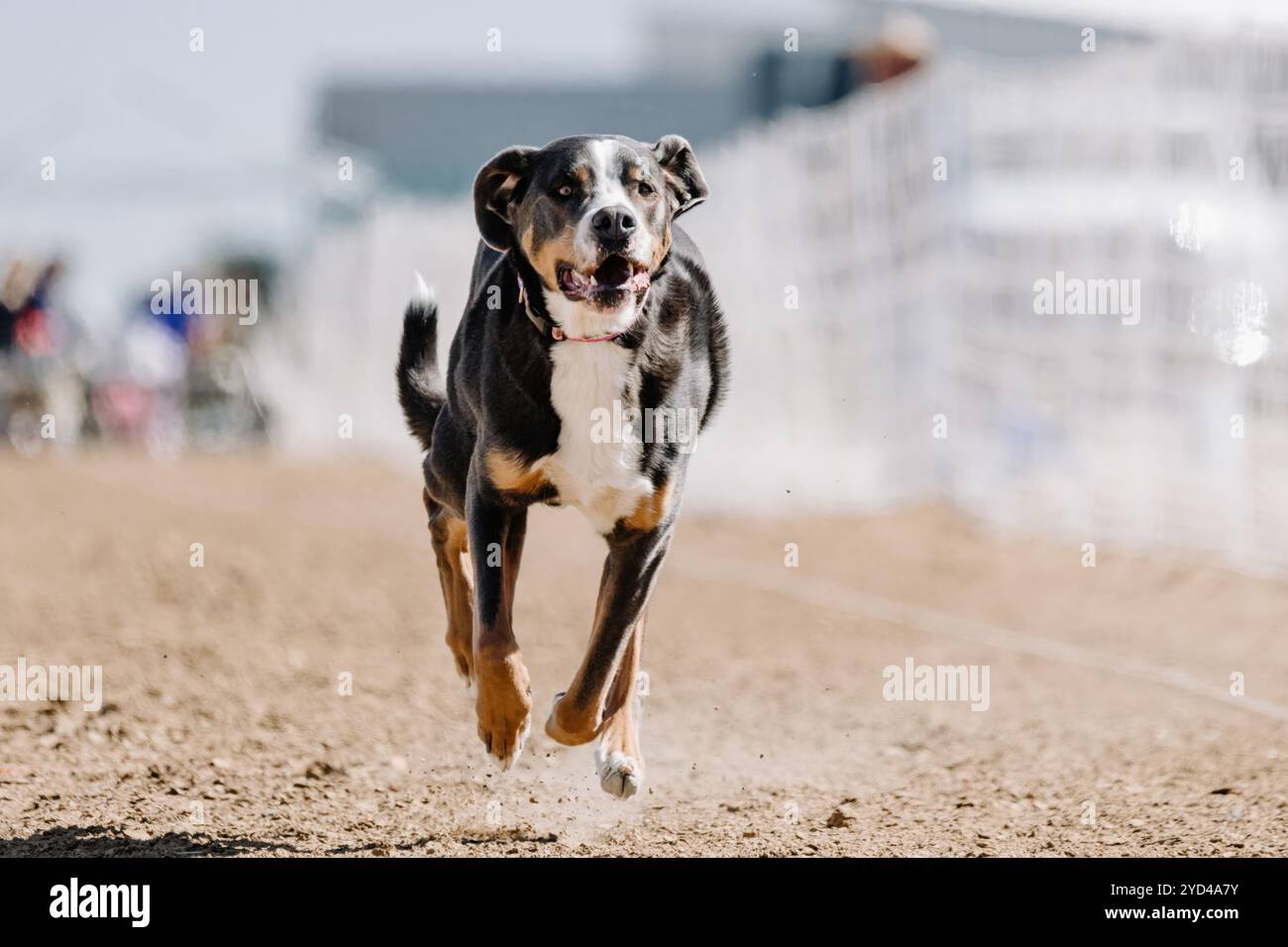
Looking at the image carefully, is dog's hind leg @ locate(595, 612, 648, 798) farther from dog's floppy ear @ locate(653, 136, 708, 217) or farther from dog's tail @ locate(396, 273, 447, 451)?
dog's floppy ear @ locate(653, 136, 708, 217)

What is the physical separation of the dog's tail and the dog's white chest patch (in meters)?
0.88

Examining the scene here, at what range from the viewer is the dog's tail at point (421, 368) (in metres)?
5.25

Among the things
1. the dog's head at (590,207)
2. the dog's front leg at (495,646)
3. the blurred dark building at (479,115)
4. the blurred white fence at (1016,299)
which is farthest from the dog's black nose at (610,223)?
the blurred dark building at (479,115)

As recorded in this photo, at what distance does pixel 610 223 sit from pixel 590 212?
77mm

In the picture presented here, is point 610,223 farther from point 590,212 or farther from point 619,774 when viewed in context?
point 619,774

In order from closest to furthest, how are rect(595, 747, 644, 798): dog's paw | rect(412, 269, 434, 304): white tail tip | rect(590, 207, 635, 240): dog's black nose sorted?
rect(590, 207, 635, 240): dog's black nose
rect(595, 747, 644, 798): dog's paw
rect(412, 269, 434, 304): white tail tip

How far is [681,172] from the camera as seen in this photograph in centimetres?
453

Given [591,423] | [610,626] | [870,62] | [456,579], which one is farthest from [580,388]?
[870,62]

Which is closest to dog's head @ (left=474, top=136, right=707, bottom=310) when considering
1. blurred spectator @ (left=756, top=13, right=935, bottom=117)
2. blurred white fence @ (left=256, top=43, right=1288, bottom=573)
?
blurred white fence @ (left=256, top=43, right=1288, bottom=573)

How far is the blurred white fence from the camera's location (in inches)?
418

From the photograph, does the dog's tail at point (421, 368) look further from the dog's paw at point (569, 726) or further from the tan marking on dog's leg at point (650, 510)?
the dog's paw at point (569, 726)

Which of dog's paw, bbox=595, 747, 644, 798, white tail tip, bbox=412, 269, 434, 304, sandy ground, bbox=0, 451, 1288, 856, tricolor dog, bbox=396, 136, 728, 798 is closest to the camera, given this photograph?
tricolor dog, bbox=396, 136, 728, 798
